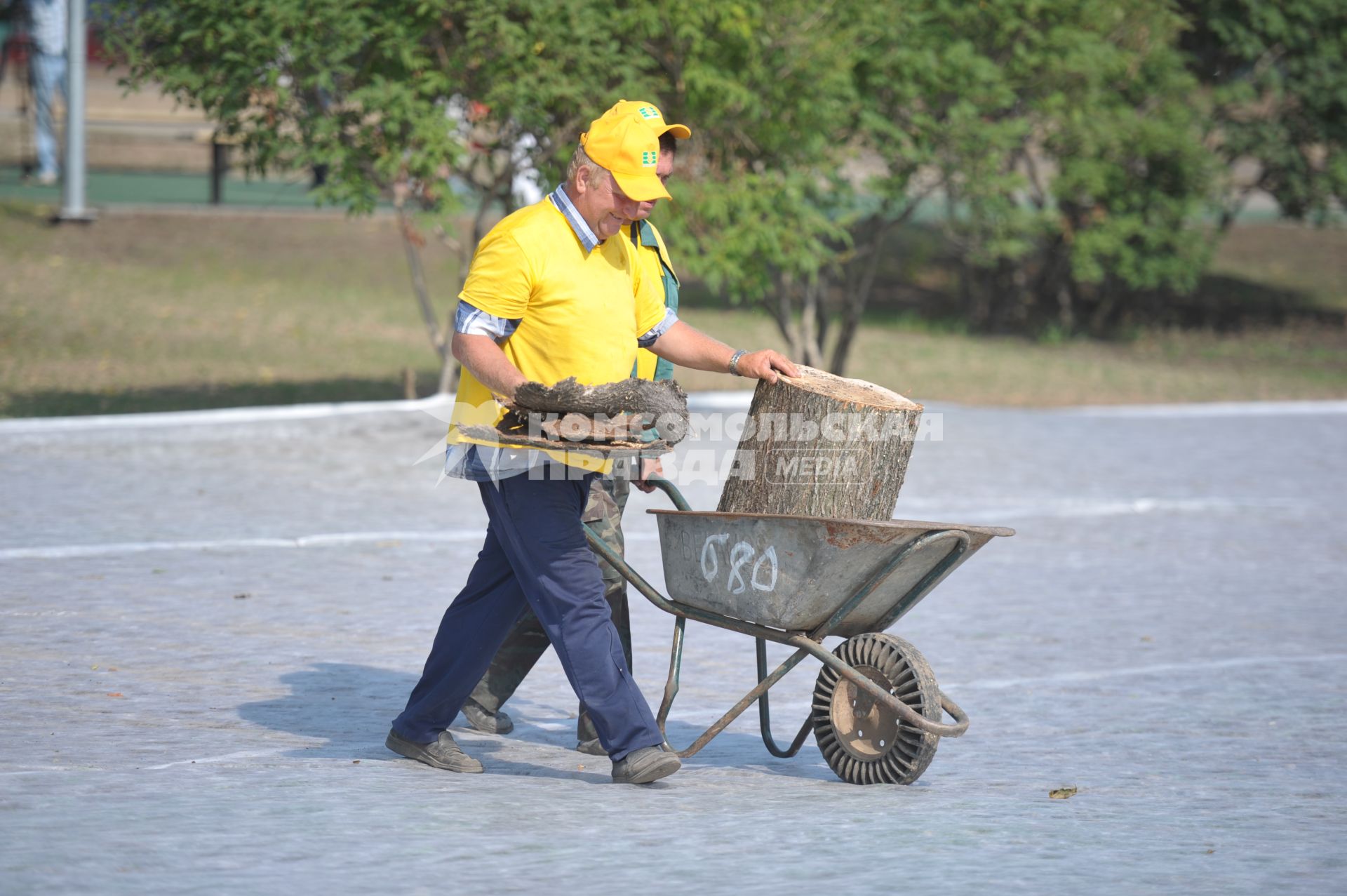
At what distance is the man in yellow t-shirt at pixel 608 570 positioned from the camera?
207 inches

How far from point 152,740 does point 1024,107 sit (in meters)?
12.5

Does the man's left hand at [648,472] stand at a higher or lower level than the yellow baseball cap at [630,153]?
lower

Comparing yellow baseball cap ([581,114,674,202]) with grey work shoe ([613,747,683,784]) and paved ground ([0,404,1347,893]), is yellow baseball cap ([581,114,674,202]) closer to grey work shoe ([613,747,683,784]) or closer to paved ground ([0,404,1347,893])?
grey work shoe ([613,747,683,784])

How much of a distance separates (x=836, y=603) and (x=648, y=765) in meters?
0.73

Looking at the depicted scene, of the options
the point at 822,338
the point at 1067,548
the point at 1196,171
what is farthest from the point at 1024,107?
the point at 1067,548

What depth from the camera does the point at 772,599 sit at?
479cm

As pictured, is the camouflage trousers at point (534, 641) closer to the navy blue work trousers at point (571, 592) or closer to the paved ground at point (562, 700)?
the paved ground at point (562, 700)

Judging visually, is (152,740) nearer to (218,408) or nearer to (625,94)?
(625,94)

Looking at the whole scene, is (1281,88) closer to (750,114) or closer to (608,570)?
(750,114)

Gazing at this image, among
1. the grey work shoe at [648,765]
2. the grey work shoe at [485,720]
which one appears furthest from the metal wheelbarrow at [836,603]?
the grey work shoe at [485,720]

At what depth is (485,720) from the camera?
5.50m

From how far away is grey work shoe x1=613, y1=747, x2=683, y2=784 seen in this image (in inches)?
185

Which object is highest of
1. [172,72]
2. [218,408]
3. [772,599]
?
[172,72]

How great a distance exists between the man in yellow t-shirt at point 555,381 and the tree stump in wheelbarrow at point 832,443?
510 millimetres
